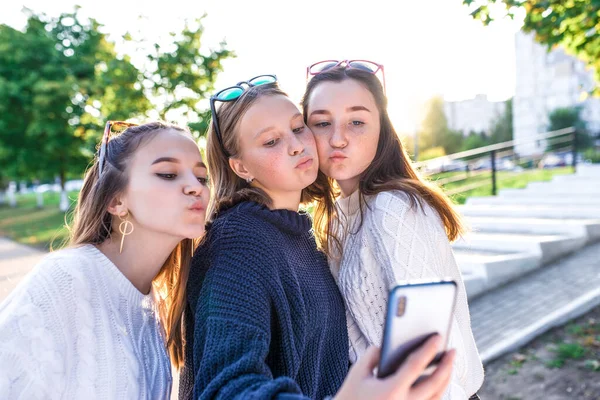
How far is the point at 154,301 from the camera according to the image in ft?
6.70

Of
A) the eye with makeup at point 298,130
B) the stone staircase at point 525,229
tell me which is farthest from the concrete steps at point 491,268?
the eye with makeup at point 298,130

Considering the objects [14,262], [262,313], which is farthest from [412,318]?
[14,262]

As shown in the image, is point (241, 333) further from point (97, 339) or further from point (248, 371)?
point (97, 339)

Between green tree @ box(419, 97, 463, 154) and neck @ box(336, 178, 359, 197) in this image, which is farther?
green tree @ box(419, 97, 463, 154)

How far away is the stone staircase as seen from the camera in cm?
730

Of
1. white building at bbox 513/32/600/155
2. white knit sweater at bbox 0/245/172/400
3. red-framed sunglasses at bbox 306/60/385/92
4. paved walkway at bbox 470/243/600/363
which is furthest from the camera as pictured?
white building at bbox 513/32/600/155

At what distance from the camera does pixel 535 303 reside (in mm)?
6434

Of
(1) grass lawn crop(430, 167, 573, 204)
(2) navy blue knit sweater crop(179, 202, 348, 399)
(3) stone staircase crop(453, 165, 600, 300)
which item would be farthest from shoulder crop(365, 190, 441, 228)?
(1) grass lawn crop(430, 167, 573, 204)

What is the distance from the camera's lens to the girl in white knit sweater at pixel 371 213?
74.2 inches

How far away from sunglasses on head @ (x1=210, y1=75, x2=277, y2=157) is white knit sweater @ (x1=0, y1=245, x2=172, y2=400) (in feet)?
2.12

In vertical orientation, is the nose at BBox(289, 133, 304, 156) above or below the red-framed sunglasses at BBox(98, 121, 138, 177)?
below

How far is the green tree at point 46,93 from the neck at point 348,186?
21.7m

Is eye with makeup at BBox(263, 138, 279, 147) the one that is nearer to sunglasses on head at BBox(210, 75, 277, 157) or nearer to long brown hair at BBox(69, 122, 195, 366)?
sunglasses on head at BBox(210, 75, 277, 157)

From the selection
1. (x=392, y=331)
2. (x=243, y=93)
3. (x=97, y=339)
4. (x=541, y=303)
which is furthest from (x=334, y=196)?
(x=541, y=303)
